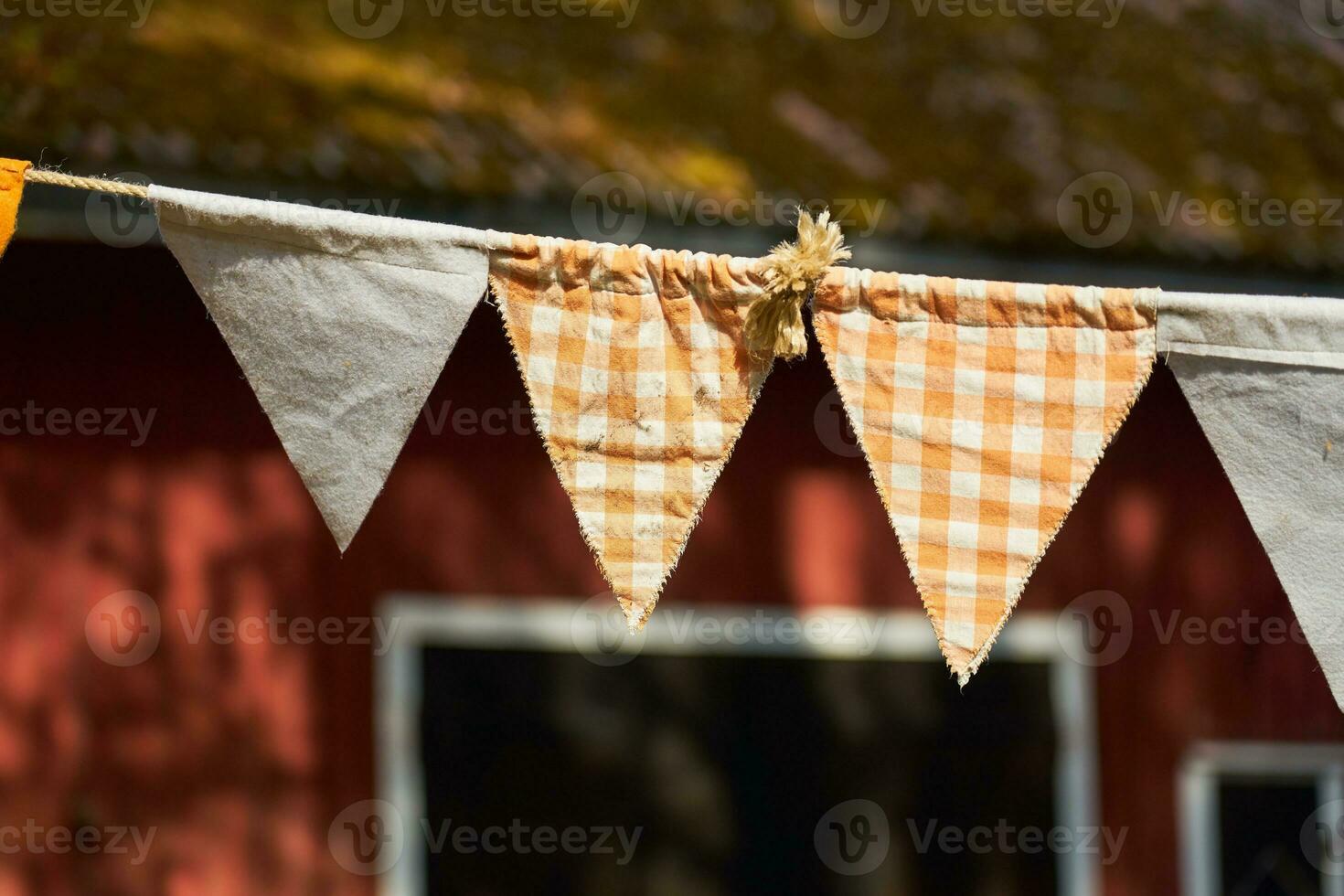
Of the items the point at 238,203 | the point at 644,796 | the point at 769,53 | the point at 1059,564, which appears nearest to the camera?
the point at 238,203

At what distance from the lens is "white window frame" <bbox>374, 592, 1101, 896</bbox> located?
391 cm

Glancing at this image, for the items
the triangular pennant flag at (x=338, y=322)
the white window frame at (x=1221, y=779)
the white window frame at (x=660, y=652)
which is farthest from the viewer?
the white window frame at (x=1221, y=779)

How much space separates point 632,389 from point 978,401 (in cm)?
56

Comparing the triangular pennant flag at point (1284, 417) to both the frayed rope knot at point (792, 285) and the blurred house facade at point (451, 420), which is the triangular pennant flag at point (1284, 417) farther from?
the blurred house facade at point (451, 420)

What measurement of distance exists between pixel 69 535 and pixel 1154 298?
2687mm

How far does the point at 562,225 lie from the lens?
3660mm

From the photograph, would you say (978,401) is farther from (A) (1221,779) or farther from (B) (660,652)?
(A) (1221,779)

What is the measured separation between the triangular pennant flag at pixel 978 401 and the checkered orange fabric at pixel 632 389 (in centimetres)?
18

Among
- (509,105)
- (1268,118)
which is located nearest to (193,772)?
(509,105)

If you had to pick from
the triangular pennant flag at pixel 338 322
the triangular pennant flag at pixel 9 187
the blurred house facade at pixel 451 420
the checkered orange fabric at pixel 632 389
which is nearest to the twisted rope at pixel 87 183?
the triangular pennant flag at pixel 9 187

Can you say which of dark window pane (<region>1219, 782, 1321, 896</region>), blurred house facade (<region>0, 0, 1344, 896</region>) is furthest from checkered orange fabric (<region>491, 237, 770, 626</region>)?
dark window pane (<region>1219, 782, 1321, 896</region>)

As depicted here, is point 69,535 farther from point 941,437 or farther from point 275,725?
point 941,437

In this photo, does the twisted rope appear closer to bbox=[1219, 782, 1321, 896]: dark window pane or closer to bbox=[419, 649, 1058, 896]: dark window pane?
bbox=[419, 649, 1058, 896]: dark window pane

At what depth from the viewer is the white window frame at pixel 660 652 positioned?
12.8 ft
